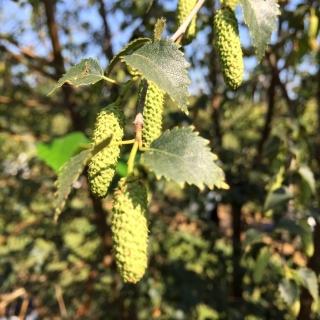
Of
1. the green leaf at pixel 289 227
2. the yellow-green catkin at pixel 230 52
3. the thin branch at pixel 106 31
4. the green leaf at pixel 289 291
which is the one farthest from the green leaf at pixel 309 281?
the thin branch at pixel 106 31

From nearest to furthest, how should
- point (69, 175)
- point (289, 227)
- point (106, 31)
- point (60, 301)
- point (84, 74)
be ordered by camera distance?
point (69, 175), point (84, 74), point (289, 227), point (60, 301), point (106, 31)

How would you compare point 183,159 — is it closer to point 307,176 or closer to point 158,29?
point 158,29

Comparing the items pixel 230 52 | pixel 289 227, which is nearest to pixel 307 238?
pixel 289 227

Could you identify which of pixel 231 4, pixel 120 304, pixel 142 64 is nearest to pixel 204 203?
pixel 120 304

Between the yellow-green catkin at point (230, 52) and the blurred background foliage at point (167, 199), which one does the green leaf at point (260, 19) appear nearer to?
the yellow-green catkin at point (230, 52)

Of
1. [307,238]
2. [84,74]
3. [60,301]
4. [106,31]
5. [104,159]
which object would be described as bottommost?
[60,301]

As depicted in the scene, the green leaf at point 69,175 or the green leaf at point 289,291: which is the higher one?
the green leaf at point 69,175
